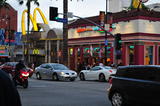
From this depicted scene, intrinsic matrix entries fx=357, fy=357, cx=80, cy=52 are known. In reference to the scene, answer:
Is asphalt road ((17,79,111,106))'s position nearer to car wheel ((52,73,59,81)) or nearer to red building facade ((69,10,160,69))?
car wheel ((52,73,59,81))

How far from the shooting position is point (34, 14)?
76.8 metres

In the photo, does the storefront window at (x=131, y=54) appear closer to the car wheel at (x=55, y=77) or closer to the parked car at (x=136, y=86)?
the car wheel at (x=55, y=77)

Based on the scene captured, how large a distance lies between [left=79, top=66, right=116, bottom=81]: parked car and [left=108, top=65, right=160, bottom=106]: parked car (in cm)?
1513

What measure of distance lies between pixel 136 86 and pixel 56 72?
1691cm

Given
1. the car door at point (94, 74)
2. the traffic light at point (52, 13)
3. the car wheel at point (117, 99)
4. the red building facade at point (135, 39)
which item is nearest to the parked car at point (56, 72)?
the car door at point (94, 74)

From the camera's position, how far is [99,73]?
92.4 feet

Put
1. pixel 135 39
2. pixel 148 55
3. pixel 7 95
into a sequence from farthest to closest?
pixel 148 55 < pixel 135 39 < pixel 7 95

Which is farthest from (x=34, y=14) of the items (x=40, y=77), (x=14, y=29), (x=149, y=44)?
(x=40, y=77)

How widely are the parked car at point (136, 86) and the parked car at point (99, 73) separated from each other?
15.1 metres

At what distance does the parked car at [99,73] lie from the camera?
2742 centimetres

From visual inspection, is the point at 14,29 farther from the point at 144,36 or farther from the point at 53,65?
the point at 53,65

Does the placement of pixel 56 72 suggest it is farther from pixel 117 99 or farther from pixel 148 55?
pixel 148 55

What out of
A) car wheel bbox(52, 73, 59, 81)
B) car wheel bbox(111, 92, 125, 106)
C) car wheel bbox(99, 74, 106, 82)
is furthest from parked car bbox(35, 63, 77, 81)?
car wheel bbox(111, 92, 125, 106)

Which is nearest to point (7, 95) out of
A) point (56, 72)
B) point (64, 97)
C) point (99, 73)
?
point (64, 97)
